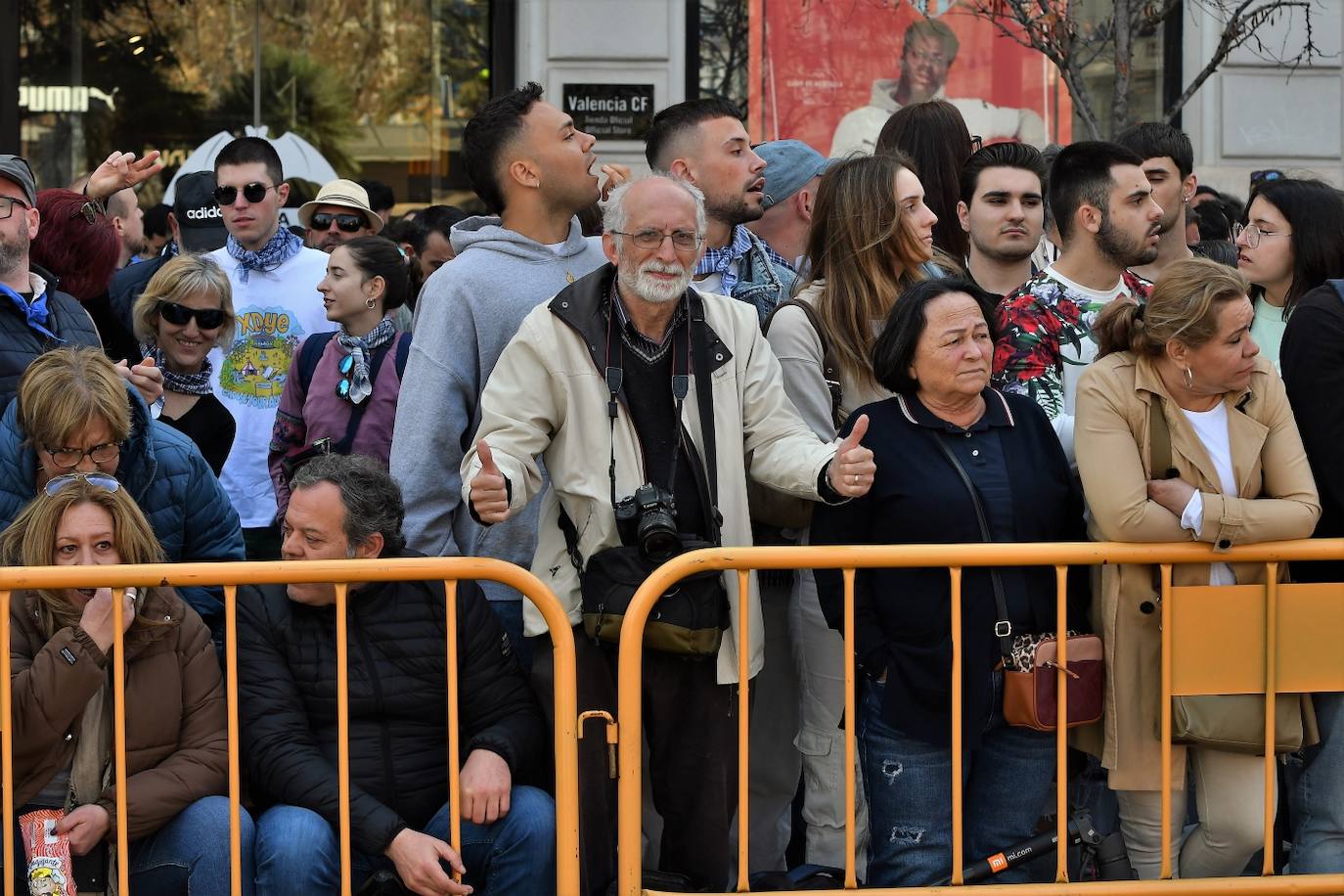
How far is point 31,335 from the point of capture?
532 centimetres

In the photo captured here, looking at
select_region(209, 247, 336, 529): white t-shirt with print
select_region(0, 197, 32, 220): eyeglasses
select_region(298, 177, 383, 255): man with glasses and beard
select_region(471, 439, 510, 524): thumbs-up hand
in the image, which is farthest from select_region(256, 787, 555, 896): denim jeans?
select_region(298, 177, 383, 255): man with glasses and beard

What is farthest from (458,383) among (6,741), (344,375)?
(6,741)

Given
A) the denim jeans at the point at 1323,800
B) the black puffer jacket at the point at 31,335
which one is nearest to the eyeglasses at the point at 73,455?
the black puffer jacket at the point at 31,335

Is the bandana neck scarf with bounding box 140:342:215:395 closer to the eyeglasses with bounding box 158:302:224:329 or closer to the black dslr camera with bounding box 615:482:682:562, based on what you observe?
the eyeglasses with bounding box 158:302:224:329

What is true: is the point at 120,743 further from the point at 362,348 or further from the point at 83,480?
the point at 362,348

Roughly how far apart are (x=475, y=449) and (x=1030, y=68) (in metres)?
8.65

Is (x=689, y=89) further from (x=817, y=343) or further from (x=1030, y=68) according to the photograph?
(x=817, y=343)

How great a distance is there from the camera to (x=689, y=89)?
12.3 m

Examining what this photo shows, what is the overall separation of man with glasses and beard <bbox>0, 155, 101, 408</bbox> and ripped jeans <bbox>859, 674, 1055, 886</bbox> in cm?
273

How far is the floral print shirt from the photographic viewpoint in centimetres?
516

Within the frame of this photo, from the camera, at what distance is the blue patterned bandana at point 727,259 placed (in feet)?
19.3

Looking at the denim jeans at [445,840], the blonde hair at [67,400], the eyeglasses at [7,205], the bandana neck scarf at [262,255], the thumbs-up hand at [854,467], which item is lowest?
the denim jeans at [445,840]

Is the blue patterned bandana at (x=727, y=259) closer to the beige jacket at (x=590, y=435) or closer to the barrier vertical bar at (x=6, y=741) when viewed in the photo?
the beige jacket at (x=590, y=435)

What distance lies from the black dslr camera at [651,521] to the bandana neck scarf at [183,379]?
7.98ft
